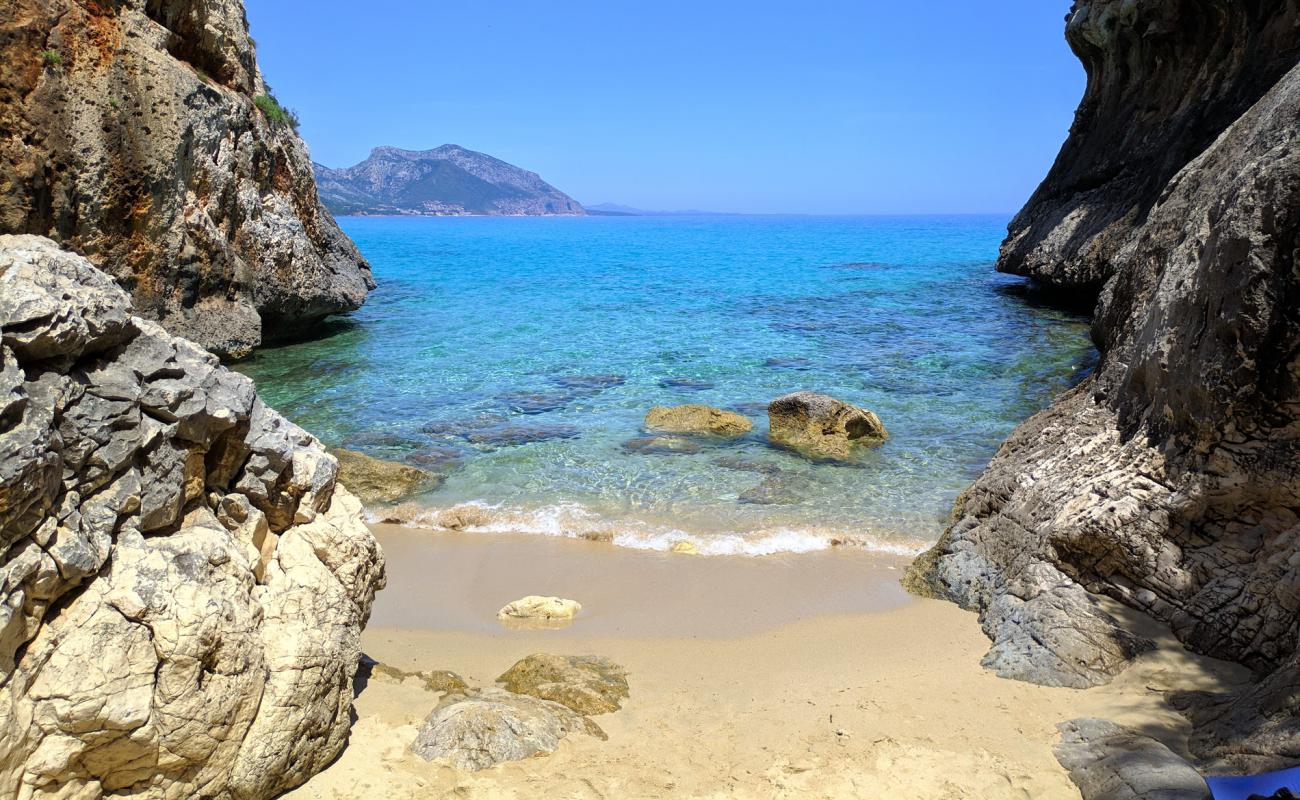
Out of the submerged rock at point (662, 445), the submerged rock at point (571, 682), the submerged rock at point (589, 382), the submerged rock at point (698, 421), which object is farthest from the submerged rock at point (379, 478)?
the submerged rock at point (589, 382)

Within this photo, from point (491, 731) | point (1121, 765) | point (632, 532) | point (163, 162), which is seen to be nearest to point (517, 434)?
point (632, 532)

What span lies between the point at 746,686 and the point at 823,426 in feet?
20.6

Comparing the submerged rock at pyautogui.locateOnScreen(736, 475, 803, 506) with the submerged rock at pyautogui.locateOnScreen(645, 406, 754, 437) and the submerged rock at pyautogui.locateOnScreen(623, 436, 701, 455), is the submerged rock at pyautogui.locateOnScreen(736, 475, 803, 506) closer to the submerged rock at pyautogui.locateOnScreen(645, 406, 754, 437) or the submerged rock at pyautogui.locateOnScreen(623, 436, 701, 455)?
the submerged rock at pyautogui.locateOnScreen(623, 436, 701, 455)

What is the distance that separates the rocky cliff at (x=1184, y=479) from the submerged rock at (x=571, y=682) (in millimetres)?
2309

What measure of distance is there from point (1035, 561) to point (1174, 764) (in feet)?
6.62

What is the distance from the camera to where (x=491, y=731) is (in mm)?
4324

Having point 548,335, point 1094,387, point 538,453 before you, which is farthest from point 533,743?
point 548,335

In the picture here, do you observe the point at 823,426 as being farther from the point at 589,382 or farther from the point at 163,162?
the point at 163,162

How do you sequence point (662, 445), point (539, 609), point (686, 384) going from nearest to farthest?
point (539, 609) → point (662, 445) → point (686, 384)

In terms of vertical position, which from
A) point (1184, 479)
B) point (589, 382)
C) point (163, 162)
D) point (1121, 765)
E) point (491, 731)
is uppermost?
point (163, 162)

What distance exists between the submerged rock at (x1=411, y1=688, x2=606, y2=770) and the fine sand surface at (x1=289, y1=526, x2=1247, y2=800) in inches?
3.0

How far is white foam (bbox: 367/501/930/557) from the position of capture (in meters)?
8.09

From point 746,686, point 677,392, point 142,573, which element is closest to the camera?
point 142,573

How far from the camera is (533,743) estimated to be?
435cm
